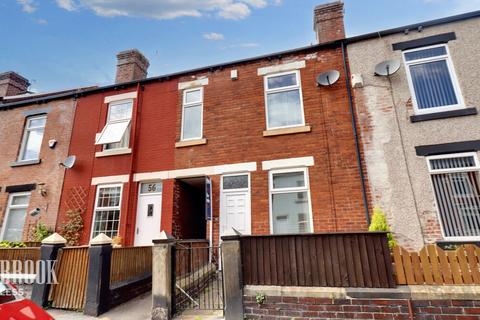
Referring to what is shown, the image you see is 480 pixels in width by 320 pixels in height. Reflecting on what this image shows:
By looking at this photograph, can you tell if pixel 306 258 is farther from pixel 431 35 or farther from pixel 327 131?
pixel 431 35

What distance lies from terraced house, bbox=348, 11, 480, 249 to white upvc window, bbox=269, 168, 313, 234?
5.78 ft

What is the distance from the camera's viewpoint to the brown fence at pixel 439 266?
401cm

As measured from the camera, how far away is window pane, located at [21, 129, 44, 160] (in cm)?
1102

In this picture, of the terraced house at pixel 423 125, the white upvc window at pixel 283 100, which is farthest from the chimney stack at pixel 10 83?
the terraced house at pixel 423 125

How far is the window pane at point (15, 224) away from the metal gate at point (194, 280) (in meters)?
7.59

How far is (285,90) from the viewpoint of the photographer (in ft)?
28.8

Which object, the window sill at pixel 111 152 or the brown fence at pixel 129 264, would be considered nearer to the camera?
the brown fence at pixel 129 264

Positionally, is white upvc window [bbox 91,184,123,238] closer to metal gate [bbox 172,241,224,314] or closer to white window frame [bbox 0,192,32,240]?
white window frame [bbox 0,192,32,240]

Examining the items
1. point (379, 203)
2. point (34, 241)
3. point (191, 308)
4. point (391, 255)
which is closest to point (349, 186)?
point (379, 203)

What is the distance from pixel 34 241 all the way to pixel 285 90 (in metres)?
9.91

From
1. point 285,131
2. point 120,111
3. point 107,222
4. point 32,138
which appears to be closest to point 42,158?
point 32,138

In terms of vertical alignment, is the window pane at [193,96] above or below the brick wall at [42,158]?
above

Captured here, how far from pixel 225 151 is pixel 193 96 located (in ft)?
8.83

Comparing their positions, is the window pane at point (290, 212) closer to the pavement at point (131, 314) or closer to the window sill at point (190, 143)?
the window sill at point (190, 143)
